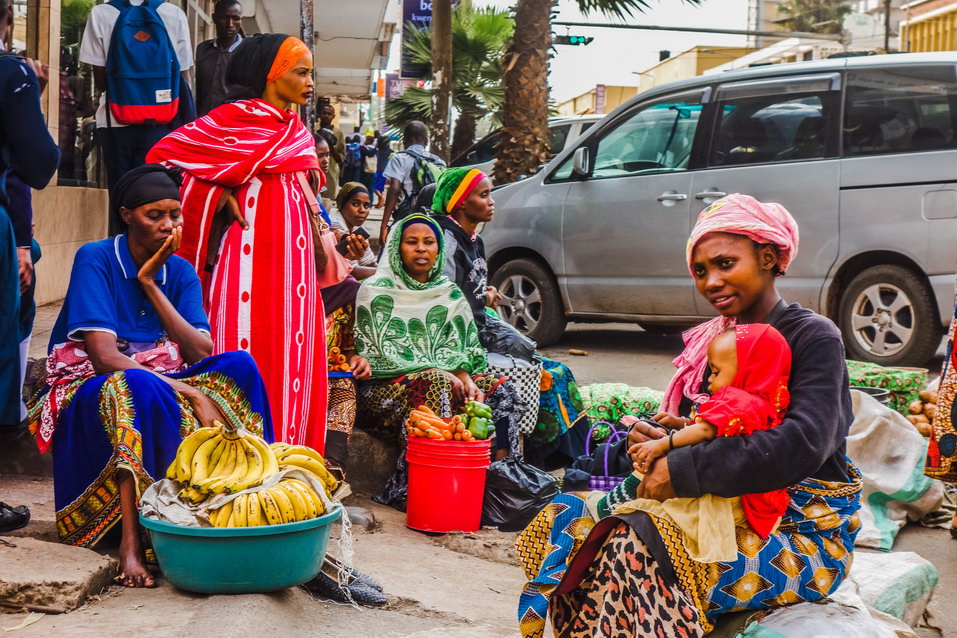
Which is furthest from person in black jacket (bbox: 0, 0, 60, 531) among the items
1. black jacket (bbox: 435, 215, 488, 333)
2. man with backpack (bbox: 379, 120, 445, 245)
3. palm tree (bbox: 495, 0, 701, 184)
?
palm tree (bbox: 495, 0, 701, 184)

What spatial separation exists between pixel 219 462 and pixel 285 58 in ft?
6.08

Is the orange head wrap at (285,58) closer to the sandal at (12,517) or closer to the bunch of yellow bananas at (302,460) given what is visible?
the bunch of yellow bananas at (302,460)

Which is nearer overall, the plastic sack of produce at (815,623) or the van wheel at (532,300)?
the plastic sack of produce at (815,623)

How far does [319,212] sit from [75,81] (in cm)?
425

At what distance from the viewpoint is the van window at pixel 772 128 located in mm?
7973

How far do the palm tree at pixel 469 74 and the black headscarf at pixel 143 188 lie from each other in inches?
640

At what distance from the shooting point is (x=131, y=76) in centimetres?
Answer: 665

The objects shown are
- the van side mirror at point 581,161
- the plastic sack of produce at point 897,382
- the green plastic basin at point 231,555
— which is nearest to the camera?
the green plastic basin at point 231,555

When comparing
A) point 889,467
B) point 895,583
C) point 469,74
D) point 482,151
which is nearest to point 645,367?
point 889,467

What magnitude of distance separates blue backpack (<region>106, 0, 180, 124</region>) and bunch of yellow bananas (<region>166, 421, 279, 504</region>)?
363 centimetres

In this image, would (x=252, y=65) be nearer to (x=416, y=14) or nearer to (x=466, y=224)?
(x=466, y=224)

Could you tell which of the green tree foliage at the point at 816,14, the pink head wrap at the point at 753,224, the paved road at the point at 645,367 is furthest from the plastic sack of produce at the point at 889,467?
the green tree foliage at the point at 816,14

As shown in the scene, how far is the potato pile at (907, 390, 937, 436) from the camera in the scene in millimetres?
5879

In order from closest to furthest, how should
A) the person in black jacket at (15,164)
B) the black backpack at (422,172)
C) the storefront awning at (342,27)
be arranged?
1. the person in black jacket at (15,164)
2. the black backpack at (422,172)
3. the storefront awning at (342,27)
